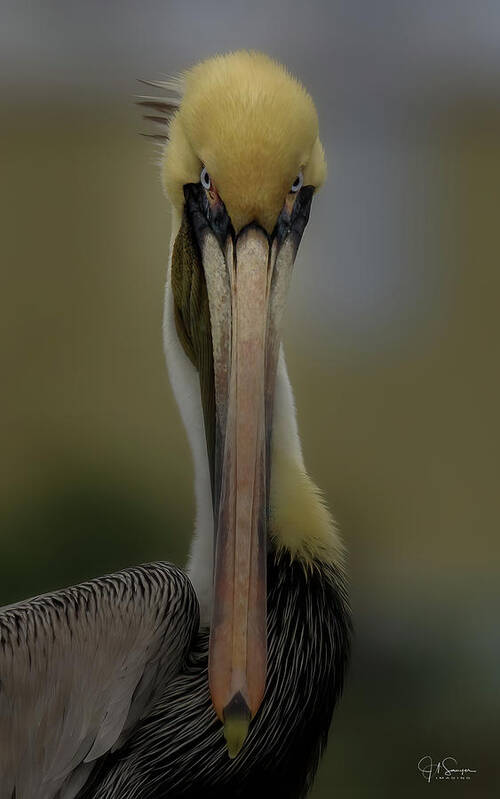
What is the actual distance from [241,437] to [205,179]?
29cm

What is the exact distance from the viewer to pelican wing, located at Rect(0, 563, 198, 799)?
34.5 inches

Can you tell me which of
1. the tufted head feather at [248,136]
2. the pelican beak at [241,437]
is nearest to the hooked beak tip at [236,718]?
the pelican beak at [241,437]

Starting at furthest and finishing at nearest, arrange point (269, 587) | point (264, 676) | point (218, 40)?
point (218, 40) < point (269, 587) < point (264, 676)

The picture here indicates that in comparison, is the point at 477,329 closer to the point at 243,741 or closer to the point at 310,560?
the point at 310,560

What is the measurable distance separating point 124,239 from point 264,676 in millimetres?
654

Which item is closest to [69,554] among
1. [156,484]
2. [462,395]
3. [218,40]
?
[156,484]

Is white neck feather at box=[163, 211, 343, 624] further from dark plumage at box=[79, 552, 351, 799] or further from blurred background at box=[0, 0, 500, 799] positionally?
blurred background at box=[0, 0, 500, 799]

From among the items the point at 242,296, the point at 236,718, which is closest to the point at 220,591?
the point at 236,718

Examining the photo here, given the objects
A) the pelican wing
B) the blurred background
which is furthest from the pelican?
the blurred background

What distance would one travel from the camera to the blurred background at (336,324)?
3.98 feet

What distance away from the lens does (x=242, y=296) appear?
891mm

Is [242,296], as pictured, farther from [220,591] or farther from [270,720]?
[270,720]

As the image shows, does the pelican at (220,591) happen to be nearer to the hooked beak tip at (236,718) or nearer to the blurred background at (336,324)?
the hooked beak tip at (236,718)

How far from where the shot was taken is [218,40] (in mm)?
1205
